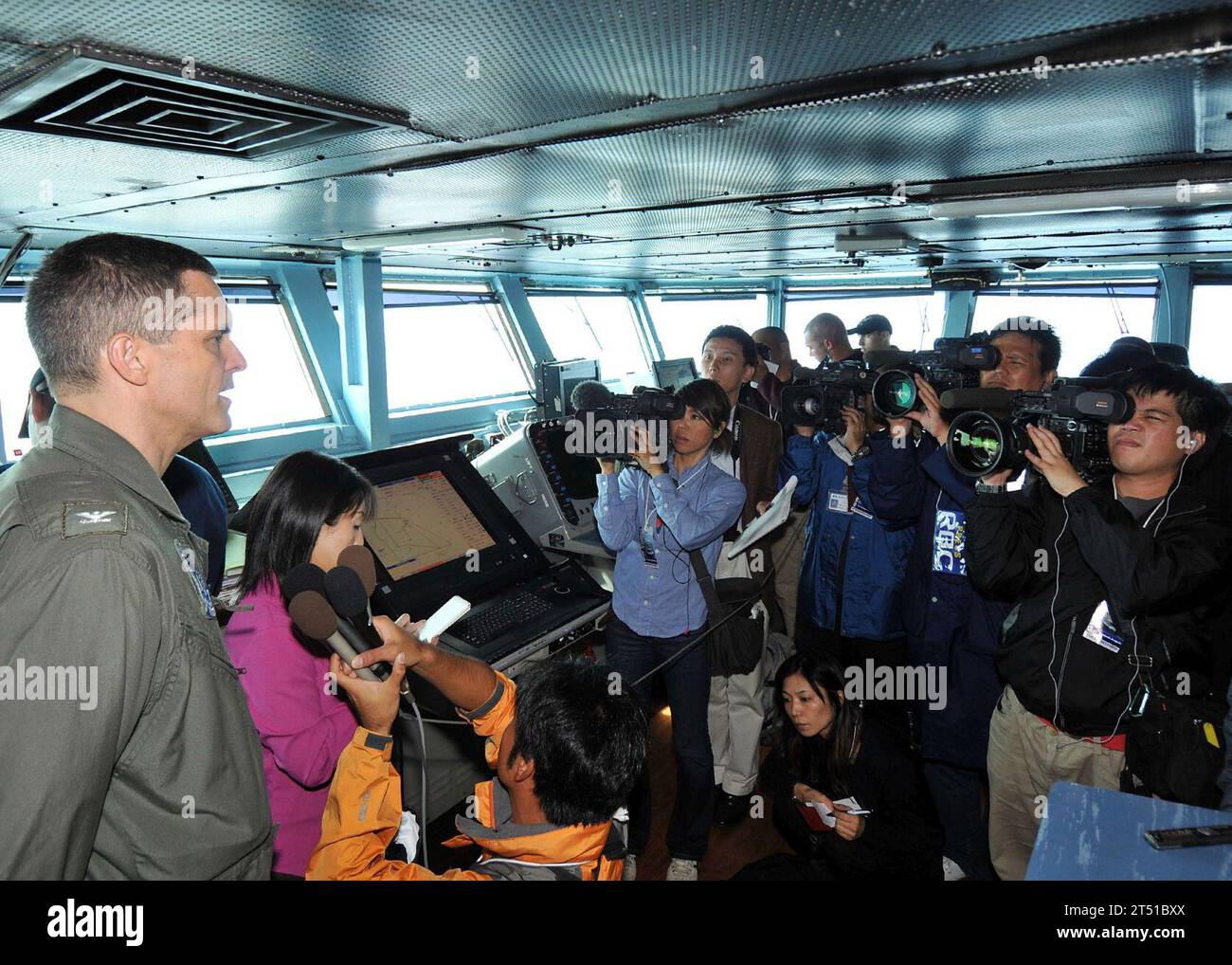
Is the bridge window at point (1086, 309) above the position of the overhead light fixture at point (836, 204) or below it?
above

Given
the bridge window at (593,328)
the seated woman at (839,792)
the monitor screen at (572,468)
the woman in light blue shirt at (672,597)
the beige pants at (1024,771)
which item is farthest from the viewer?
the bridge window at (593,328)

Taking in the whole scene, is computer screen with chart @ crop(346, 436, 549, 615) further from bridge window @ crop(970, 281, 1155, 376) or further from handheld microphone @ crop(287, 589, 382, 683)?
bridge window @ crop(970, 281, 1155, 376)

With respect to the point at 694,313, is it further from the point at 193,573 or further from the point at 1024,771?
the point at 193,573

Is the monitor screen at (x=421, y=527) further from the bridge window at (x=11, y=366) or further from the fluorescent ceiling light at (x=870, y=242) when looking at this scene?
the fluorescent ceiling light at (x=870, y=242)

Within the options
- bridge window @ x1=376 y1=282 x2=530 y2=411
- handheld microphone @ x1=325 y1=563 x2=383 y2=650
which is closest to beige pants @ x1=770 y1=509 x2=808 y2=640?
handheld microphone @ x1=325 y1=563 x2=383 y2=650

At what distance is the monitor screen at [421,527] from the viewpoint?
2.42 m

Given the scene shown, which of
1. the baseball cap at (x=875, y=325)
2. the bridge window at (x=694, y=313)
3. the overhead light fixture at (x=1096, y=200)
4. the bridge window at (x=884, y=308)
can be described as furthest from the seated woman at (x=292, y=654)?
the bridge window at (x=694, y=313)

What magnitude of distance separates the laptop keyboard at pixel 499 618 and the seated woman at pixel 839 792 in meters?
0.85

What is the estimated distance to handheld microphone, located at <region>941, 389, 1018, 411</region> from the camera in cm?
212

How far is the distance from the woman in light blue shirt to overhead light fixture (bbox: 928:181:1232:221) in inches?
50.8

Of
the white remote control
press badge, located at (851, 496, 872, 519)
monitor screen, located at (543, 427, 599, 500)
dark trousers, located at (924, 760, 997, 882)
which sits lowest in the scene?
dark trousers, located at (924, 760, 997, 882)

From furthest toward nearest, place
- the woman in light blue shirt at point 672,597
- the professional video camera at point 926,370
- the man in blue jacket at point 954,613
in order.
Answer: the woman in light blue shirt at point 672,597 < the man in blue jacket at point 954,613 < the professional video camera at point 926,370

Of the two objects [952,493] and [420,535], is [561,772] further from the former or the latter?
[952,493]

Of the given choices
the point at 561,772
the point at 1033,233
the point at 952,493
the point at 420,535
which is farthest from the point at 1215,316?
the point at 561,772
